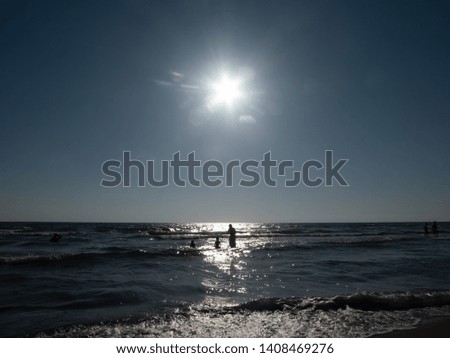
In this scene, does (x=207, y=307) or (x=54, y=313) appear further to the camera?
(x=207, y=307)

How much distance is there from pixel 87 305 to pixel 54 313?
101 centimetres

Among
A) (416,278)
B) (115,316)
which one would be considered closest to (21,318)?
(115,316)

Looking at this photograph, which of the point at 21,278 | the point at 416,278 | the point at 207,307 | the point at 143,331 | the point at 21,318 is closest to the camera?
the point at 143,331

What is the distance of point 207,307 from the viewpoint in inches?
366
